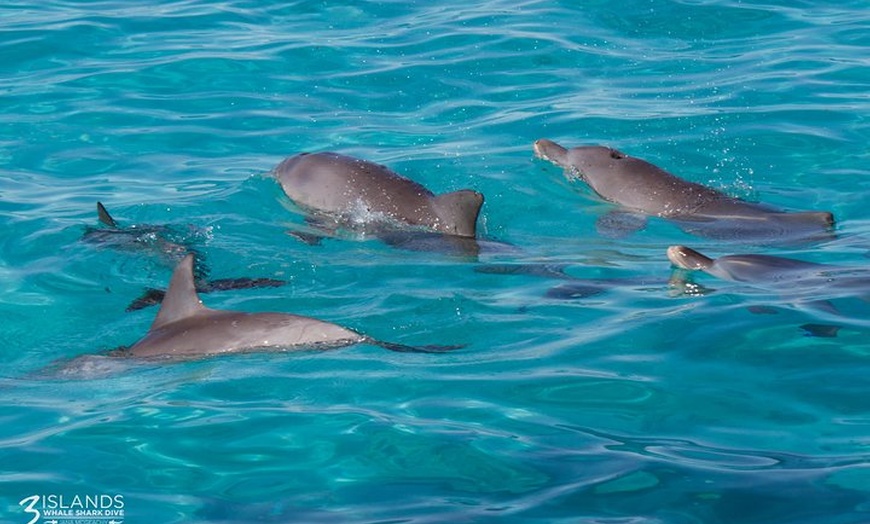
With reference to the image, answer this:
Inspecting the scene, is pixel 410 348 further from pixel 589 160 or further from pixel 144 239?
pixel 589 160

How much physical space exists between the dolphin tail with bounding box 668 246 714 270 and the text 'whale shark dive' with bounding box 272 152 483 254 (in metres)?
1.53

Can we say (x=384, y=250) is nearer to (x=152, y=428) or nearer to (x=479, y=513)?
(x=152, y=428)

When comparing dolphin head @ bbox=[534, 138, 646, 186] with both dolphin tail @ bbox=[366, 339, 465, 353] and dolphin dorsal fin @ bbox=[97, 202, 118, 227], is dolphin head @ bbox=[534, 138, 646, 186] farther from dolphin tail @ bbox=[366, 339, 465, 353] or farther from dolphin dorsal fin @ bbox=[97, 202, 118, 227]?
dolphin tail @ bbox=[366, 339, 465, 353]

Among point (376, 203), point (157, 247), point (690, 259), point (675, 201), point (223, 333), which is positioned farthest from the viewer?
point (675, 201)

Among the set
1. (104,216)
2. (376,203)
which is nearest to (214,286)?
(104,216)

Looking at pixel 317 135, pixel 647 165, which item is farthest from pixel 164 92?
pixel 647 165

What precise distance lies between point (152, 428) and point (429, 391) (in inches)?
57.3

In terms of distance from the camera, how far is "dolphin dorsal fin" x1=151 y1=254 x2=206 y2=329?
7.77 m

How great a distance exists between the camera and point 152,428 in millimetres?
6738

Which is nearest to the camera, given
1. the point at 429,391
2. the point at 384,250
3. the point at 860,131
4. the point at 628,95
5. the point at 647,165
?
the point at 429,391

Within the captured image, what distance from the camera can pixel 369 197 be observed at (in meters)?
10.6

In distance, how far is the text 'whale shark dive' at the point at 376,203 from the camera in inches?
389

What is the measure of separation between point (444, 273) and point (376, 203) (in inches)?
61.6

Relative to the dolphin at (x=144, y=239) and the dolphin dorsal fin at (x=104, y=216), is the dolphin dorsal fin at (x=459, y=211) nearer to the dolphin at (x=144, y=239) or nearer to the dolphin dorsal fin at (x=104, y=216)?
the dolphin at (x=144, y=239)
